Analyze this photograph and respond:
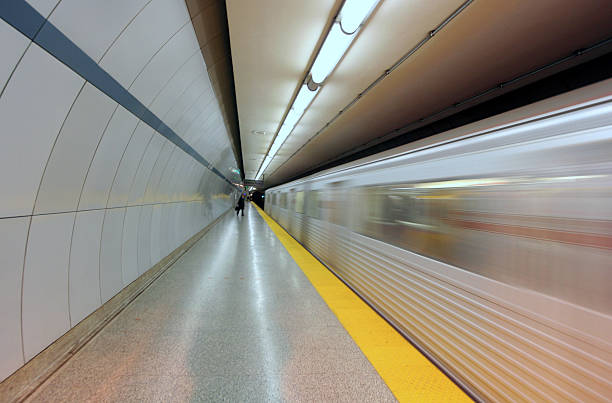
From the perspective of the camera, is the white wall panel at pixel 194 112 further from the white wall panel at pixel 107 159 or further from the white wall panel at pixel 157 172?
the white wall panel at pixel 107 159

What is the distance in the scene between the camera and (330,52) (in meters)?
3.42

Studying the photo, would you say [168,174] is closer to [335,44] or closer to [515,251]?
[335,44]

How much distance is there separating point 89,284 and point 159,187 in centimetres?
268

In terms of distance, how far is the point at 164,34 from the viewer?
2902 mm

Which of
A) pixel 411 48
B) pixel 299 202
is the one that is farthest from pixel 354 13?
pixel 299 202

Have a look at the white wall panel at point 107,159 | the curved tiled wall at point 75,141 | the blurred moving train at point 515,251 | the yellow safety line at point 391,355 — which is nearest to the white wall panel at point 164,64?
the curved tiled wall at point 75,141

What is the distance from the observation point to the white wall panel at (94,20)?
195cm

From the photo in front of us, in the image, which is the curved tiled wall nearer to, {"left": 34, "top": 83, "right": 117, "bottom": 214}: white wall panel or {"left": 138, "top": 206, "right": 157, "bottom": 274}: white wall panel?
{"left": 34, "top": 83, "right": 117, "bottom": 214}: white wall panel

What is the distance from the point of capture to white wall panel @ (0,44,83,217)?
184 centimetres

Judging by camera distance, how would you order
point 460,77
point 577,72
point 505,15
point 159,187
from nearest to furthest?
1. point 505,15
2. point 577,72
3. point 460,77
4. point 159,187

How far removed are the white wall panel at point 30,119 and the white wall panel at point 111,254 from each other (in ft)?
4.59

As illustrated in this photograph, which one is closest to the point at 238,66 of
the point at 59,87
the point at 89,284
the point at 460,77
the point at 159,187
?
the point at 59,87

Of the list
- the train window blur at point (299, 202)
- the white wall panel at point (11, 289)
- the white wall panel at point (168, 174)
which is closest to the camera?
the white wall panel at point (11, 289)

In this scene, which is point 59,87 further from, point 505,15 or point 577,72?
point 577,72
